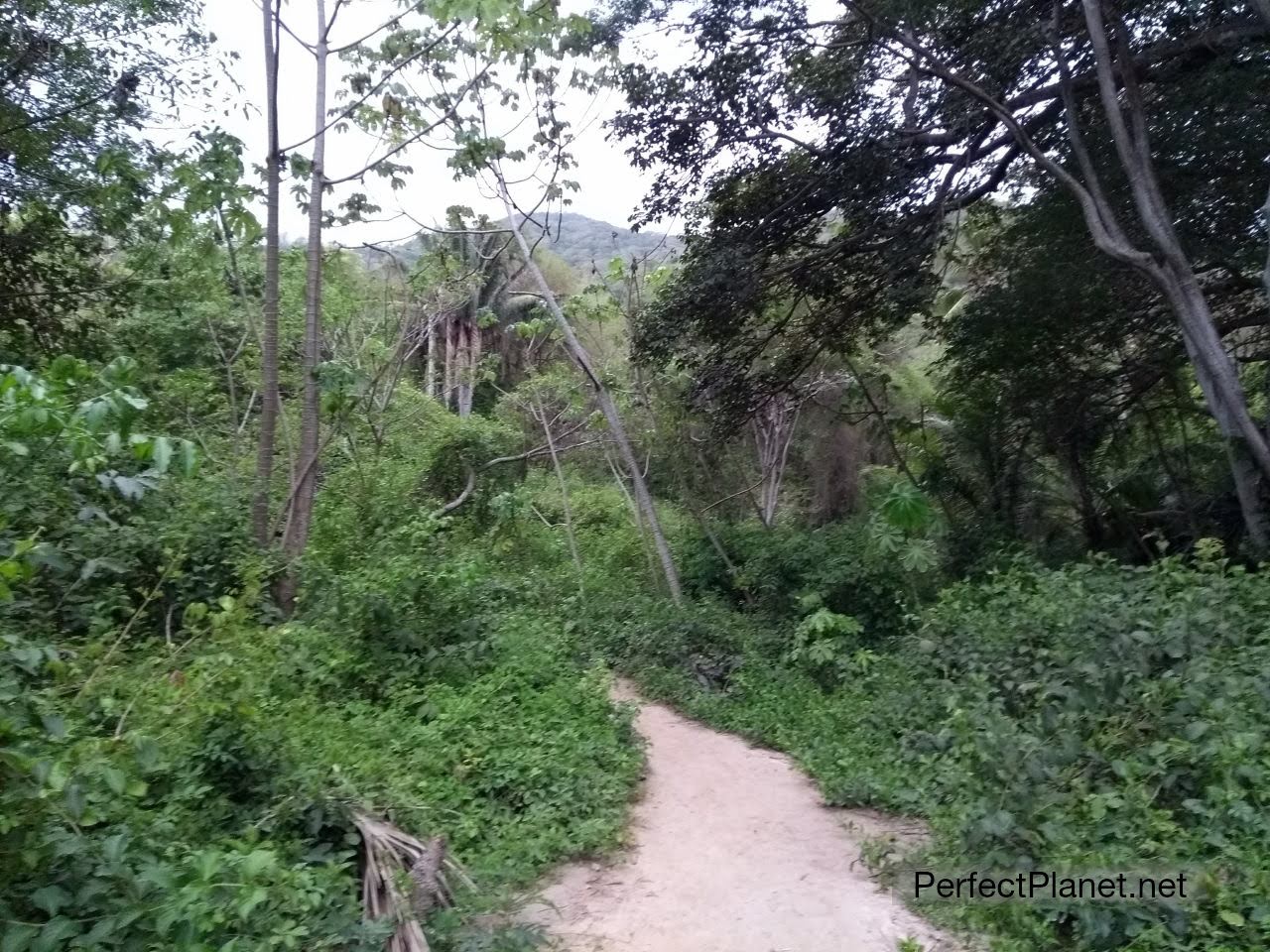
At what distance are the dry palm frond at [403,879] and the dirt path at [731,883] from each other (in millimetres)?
531

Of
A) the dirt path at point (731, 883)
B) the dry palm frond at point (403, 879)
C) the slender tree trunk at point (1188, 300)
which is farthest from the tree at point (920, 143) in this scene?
the dry palm frond at point (403, 879)

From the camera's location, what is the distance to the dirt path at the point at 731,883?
13.3ft

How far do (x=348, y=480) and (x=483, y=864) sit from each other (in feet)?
20.5

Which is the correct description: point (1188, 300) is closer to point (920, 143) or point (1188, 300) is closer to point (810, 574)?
point (920, 143)

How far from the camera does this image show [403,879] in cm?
376

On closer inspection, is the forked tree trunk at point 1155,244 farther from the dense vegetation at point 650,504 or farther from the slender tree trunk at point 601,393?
the slender tree trunk at point 601,393

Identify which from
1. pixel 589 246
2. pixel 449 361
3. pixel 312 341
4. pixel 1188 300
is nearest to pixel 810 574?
pixel 1188 300

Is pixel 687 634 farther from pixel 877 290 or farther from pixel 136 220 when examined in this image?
pixel 136 220

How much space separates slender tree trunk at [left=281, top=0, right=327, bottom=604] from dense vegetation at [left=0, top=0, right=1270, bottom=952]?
37 mm

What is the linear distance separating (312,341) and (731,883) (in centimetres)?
531

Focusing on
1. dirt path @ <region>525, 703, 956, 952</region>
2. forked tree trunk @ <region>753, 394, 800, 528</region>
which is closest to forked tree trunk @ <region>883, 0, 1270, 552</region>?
dirt path @ <region>525, 703, 956, 952</region>

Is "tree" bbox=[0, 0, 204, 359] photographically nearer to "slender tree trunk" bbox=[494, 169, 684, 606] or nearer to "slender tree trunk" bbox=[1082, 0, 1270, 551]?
"slender tree trunk" bbox=[494, 169, 684, 606]

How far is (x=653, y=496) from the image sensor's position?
1563cm

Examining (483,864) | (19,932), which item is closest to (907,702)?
(483,864)
